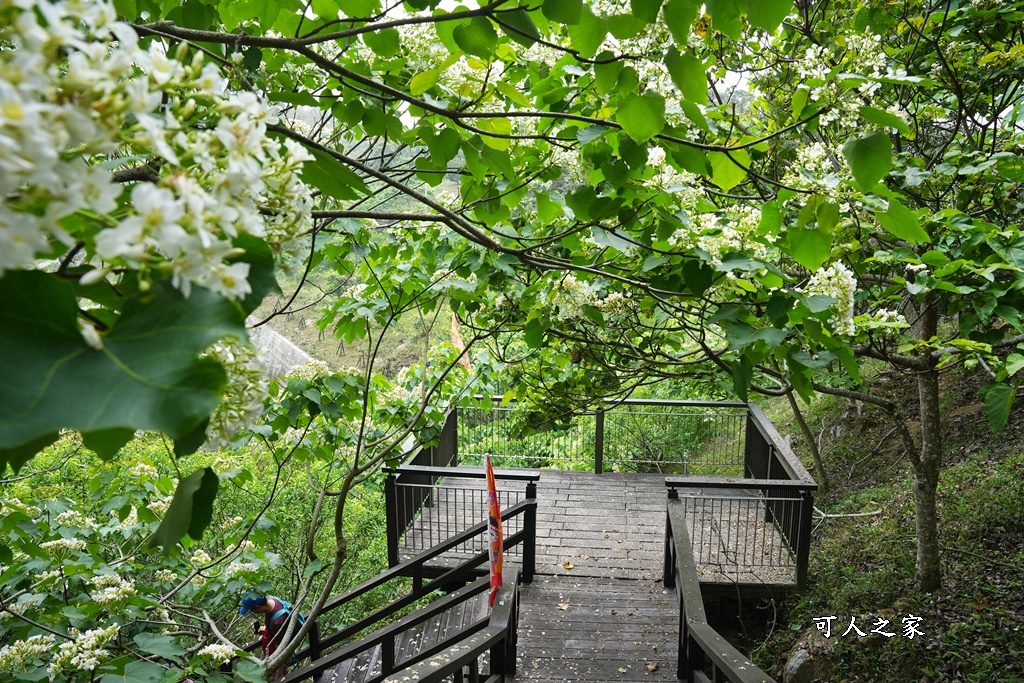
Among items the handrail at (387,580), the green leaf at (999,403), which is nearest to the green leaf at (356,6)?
the green leaf at (999,403)

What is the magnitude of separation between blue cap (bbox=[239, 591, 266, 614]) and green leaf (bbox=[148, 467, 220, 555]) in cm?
520

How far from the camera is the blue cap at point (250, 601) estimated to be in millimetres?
5426

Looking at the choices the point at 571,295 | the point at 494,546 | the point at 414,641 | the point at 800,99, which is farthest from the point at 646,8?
the point at 414,641

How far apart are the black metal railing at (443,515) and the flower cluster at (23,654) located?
2902mm

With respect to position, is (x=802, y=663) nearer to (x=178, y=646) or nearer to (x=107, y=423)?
(x=178, y=646)

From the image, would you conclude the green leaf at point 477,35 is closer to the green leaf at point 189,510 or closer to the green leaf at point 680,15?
the green leaf at point 680,15

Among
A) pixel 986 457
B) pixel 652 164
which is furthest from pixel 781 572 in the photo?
pixel 652 164

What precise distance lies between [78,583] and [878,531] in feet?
20.1

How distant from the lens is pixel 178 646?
268 cm

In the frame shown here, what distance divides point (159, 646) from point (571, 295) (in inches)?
79.6

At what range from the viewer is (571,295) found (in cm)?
233

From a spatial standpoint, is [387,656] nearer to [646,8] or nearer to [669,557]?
[669,557]

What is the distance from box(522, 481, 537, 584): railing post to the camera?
221 inches

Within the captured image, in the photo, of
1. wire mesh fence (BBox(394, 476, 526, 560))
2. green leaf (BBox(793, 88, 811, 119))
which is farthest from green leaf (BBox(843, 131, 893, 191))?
wire mesh fence (BBox(394, 476, 526, 560))
